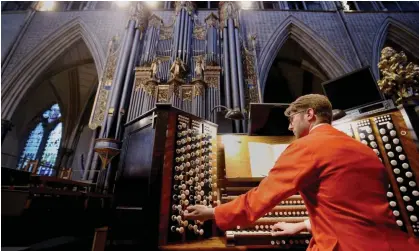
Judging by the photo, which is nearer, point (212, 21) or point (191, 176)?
point (191, 176)

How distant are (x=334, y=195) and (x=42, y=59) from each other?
9.35 m

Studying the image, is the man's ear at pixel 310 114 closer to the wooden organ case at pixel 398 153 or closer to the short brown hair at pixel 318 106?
the short brown hair at pixel 318 106

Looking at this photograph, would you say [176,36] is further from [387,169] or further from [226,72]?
[387,169]

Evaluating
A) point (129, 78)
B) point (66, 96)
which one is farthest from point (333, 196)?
point (66, 96)

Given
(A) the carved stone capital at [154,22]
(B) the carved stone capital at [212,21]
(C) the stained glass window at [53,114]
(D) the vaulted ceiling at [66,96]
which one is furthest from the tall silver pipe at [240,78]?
(C) the stained glass window at [53,114]

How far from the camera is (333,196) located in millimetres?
830

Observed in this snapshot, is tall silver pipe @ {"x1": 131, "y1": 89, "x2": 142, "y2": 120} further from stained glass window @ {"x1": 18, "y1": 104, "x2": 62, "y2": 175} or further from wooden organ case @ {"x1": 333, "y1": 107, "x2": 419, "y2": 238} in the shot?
stained glass window @ {"x1": 18, "y1": 104, "x2": 62, "y2": 175}

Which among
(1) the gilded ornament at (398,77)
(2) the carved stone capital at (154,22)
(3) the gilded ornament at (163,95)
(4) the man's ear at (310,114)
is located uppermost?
(2) the carved stone capital at (154,22)

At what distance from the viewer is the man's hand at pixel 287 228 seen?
121 centimetres

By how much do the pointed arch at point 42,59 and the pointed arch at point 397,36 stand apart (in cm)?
973

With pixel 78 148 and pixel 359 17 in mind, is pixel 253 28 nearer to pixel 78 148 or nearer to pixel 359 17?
pixel 359 17

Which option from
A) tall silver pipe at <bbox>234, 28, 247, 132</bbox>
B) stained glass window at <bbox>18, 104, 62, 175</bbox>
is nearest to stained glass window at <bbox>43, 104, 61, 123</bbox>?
stained glass window at <bbox>18, 104, 62, 175</bbox>

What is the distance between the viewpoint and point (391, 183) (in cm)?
143

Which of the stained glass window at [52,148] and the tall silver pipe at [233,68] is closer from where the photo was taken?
the tall silver pipe at [233,68]
